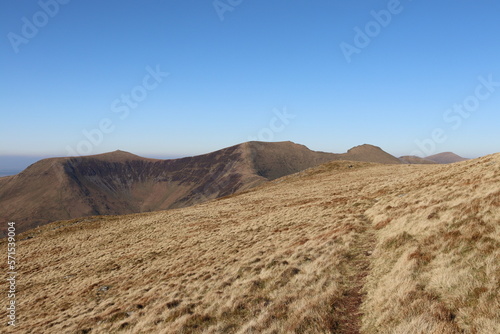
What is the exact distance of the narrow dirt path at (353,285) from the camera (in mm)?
7574

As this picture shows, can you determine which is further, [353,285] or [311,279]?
[311,279]

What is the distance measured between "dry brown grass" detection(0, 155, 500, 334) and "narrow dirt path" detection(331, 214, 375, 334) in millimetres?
47

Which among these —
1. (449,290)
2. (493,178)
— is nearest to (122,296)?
(449,290)

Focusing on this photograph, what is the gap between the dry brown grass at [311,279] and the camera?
7250 mm

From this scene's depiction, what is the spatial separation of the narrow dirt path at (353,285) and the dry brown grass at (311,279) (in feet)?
0.15

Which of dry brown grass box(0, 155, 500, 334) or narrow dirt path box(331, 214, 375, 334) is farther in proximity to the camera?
narrow dirt path box(331, 214, 375, 334)

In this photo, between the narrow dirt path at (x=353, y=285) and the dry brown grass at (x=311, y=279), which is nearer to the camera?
the dry brown grass at (x=311, y=279)

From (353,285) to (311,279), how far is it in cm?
173

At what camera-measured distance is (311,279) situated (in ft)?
35.7

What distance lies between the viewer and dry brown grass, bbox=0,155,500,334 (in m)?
7.25

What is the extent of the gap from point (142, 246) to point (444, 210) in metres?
28.5

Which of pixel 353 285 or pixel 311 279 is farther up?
pixel 353 285

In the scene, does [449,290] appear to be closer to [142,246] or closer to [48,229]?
[142,246]

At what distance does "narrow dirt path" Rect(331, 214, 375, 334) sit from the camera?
298 inches
